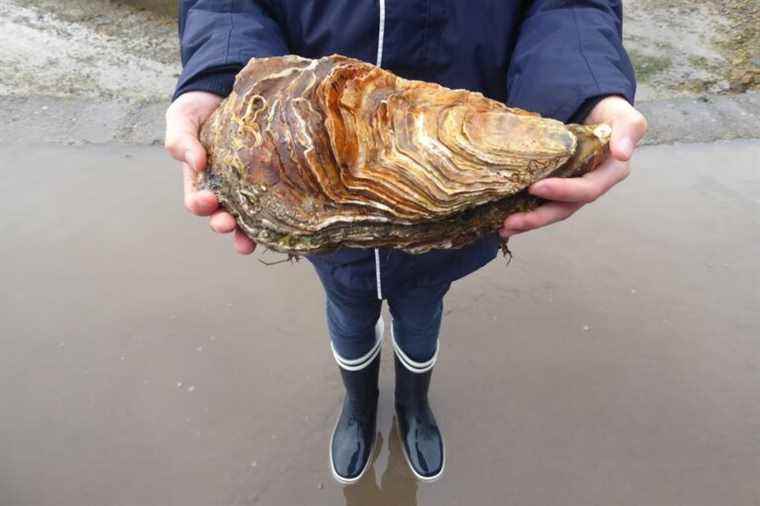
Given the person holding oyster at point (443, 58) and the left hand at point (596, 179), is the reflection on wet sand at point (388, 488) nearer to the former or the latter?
the person holding oyster at point (443, 58)

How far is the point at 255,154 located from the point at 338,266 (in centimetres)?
58

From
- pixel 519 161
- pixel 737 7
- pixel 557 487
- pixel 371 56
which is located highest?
pixel 371 56

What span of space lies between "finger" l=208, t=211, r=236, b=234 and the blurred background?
136 cm

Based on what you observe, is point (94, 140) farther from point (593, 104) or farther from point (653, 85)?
point (653, 85)

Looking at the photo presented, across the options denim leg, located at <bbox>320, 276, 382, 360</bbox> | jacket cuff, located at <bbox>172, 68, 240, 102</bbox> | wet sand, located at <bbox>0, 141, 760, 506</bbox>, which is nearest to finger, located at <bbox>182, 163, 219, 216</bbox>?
jacket cuff, located at <bbox>172, 68, 240, 102</bbox>

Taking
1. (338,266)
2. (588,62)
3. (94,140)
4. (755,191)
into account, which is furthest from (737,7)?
(94,140)

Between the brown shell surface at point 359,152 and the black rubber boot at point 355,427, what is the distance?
993 mm

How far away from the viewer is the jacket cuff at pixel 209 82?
1.52 metres

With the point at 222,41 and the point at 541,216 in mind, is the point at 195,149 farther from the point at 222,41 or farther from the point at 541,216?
the point at 541,216

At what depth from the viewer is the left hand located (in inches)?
52.6

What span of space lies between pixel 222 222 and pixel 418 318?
91cm

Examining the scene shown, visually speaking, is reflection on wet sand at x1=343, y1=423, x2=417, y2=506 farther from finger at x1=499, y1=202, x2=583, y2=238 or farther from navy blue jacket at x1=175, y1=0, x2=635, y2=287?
navy blue jacket at x1=175, y1=0, x2=635, y2=287

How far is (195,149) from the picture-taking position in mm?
1376

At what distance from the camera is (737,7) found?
4.89 m
